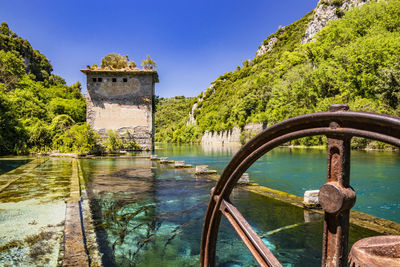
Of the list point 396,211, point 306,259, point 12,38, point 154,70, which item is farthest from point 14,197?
point 12,38

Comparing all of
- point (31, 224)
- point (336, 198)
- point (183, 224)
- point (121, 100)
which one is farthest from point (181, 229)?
point (121, 100)

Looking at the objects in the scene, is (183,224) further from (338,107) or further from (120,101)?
(120,101)

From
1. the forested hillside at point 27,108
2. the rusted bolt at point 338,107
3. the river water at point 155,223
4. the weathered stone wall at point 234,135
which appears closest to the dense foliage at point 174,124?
the weathered stone wall at point 234,135

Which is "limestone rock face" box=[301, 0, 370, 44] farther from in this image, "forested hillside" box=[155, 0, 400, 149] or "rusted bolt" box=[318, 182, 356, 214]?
"rusted bolt" box=[318, 182, 356, 214]

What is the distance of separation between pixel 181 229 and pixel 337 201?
3326 millimetres

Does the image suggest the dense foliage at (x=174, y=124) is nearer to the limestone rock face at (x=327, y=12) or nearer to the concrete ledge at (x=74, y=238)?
the limestone rock face at (x=327, y=12)

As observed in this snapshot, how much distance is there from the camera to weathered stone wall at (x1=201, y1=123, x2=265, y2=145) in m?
46.9

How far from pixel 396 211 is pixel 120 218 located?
6.24 metres

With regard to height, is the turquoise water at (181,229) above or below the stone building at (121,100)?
below

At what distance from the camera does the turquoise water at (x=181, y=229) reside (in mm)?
3029

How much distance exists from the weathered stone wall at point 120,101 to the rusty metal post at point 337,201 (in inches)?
821

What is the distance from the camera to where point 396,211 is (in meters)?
5.94

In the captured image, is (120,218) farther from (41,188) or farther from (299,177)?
(299,177)

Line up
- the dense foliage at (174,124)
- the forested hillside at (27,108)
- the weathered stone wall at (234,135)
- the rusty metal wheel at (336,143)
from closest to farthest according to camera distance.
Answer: the rusty metal wheel at (336,143) < the forested hillside at (27,108) < the weathered stone wall at (234,135) < the dense foliage at (174,124)
